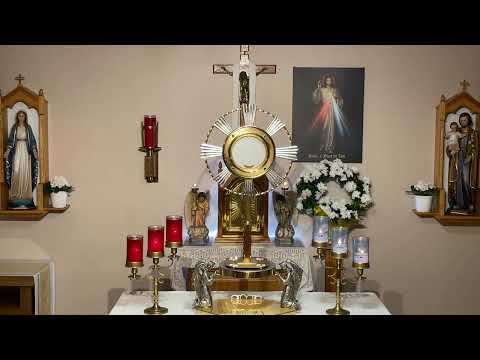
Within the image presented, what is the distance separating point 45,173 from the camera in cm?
570

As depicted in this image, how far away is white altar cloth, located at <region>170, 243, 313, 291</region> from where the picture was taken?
17.6ft

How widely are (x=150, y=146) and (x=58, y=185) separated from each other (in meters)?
0.92

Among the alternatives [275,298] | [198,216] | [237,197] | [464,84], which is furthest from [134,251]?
Result: [464,84]

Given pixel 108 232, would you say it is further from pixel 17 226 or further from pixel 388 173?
pixel 388 173

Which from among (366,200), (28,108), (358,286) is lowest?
(358,286)

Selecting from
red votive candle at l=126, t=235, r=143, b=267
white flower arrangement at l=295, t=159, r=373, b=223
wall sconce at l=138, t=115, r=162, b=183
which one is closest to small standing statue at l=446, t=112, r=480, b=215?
white flower arrangement at l=295, t=159, r=373, b=223

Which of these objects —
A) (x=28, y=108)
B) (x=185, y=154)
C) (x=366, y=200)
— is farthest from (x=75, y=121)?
(x=366, y=200)

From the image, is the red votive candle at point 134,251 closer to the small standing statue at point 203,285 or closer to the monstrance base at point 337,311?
the small standing statue at point 203,285

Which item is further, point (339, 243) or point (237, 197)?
point (237, 197)

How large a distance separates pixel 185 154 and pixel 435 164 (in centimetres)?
238

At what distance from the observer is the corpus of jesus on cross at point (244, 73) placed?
18.0 feet

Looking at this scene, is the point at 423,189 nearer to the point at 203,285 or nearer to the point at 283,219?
the point at 283,219

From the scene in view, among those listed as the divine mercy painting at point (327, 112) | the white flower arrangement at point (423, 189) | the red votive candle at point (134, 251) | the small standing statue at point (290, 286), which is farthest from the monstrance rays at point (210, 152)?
the white flower arrangement at point (423, 189)

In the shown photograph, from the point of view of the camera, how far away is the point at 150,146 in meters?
5.64
